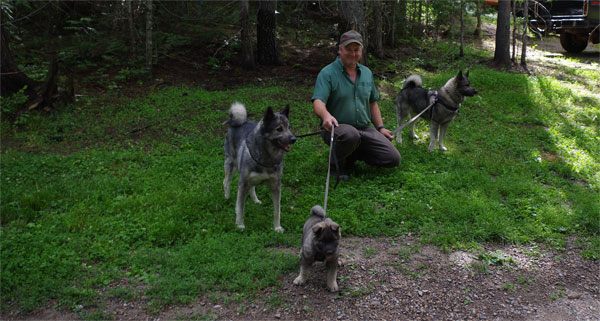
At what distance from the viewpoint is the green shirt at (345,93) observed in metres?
5.46

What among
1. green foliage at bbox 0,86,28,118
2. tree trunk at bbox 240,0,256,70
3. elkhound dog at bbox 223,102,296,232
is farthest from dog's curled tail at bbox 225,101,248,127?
tree trunk at bbox 240,0,256,70

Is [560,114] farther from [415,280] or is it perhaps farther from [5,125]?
[5,125]

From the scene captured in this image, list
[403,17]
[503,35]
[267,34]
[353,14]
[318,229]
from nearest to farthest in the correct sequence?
[318,229] < [353,14] < [267,34] < [503,35] < [403,17]

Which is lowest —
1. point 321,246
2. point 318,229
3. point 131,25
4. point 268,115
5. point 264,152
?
point 321,246

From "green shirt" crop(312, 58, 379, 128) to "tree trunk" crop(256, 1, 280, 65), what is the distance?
6162 millimetres

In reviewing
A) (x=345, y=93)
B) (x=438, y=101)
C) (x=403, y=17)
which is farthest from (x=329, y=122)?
(x=403, y=17)

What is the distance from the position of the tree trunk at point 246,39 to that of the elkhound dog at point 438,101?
4966 millimetres

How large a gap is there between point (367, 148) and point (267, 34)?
658 cm

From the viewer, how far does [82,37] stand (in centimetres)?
1248

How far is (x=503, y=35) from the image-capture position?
39.4 feet

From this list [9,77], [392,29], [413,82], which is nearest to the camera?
[413,82]

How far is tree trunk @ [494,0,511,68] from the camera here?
463 inches

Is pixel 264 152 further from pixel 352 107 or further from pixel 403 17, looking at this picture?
pixel 403 17

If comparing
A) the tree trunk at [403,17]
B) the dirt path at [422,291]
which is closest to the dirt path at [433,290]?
the dirt path at [422,291]
